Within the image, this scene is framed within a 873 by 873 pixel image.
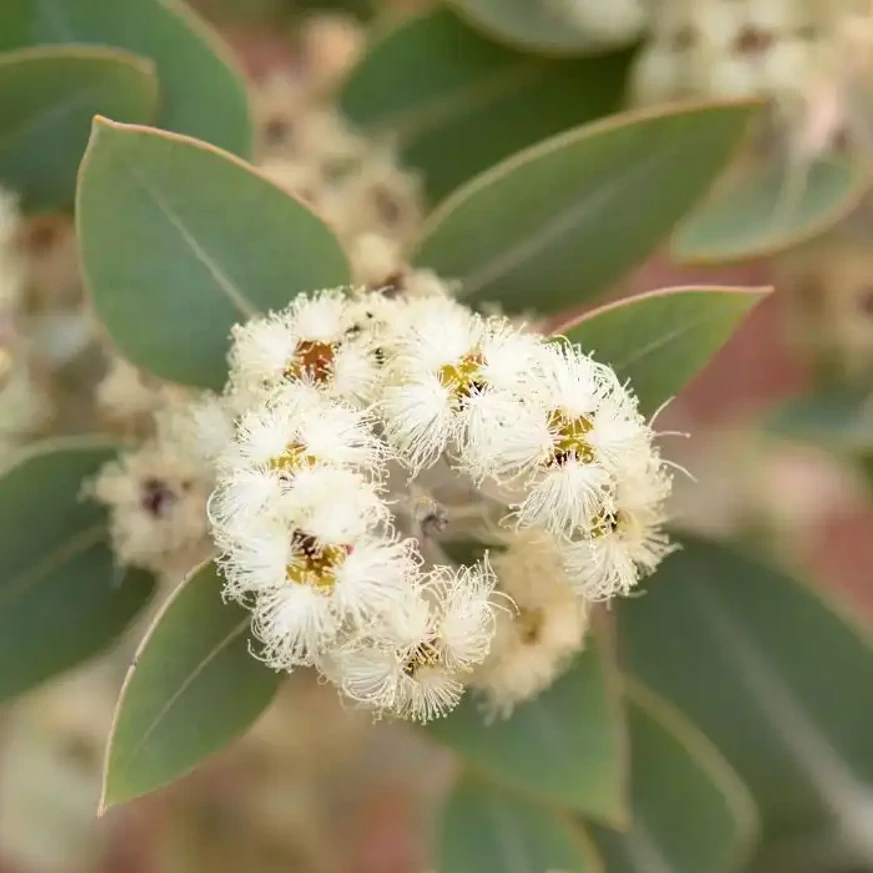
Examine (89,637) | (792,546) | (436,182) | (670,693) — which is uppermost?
(792,546)

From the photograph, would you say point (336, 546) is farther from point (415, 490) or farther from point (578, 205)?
point (578, 205)

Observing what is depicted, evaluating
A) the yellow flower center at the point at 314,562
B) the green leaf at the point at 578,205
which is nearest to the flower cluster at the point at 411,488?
the yellow flower center at the point at 314,562

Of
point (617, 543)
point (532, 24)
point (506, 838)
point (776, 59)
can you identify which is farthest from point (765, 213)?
point (506, 838)

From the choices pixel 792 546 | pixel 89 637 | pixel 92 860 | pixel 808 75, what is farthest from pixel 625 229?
pixel 92 860

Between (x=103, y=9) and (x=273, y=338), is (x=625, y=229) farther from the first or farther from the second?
(x=103, y=9)

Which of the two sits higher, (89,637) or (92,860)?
(92,860)

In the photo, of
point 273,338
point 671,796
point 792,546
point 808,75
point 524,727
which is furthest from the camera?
point 792,546
